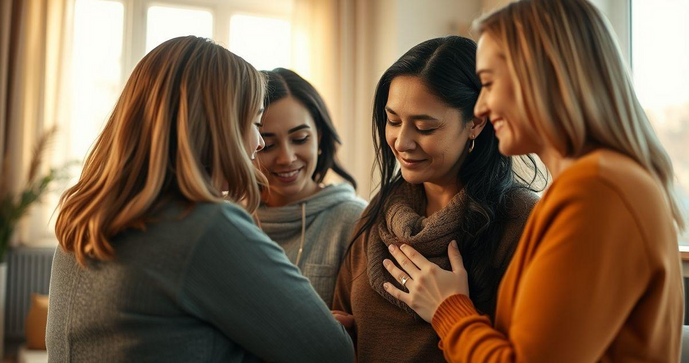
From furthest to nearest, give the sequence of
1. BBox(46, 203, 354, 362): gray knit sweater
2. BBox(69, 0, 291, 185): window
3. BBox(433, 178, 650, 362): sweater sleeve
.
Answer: BBox(69, 0, 291, 185): window, BBox(46, 203, 354, 362): gray knit sweater, BBox(433, 178, 650, 362): sweater sleeve

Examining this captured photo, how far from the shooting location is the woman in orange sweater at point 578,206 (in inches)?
34.7

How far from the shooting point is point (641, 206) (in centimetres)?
89

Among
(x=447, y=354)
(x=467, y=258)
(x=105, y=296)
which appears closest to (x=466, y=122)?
(x=467, y=258)

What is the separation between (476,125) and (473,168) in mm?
102

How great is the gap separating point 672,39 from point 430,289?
2.33 m

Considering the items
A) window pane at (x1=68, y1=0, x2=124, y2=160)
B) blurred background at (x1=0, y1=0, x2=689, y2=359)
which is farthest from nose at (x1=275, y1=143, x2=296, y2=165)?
window pane at (x1=68, y1=0, x2=124, y2=160)

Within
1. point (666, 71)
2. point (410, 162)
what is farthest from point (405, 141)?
point (666, 71)

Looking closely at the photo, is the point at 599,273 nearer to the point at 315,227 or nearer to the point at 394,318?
the point at 394,318

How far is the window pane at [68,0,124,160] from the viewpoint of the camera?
4465mm

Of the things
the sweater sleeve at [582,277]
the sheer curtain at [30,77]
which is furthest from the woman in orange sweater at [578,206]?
the sheer curtain at [30,77]

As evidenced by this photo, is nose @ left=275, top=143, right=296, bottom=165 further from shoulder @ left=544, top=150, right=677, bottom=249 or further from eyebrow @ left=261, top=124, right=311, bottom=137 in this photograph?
shoulder @ left=544, top=150, right=677, bottom=249

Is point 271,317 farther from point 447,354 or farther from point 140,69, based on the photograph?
point 140,69

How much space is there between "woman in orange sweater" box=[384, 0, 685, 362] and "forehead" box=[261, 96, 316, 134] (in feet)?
3.28

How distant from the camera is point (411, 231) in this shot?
149 cm
